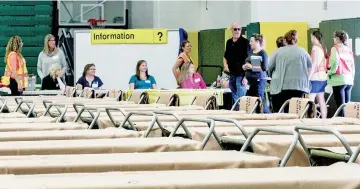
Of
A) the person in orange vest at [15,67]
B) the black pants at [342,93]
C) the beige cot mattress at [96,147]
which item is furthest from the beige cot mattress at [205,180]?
the person in orange vest at [15,67]

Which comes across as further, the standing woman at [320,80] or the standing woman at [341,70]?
the standing woman at [320,80]

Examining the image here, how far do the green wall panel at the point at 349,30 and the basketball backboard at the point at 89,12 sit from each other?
22.7ft

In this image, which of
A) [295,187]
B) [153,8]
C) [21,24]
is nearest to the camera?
[295,187]

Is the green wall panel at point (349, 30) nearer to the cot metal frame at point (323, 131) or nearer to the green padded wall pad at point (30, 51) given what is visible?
the green padded wall pad at point (30, 51)

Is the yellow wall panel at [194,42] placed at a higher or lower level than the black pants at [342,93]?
higher

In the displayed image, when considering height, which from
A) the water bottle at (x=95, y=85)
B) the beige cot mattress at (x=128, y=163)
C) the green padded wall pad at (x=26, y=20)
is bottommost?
the water bottle at (x=95, y=85)

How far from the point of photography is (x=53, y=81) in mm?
14969

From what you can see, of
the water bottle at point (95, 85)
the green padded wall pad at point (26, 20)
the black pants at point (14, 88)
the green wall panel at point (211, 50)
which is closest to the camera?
the black pants at point (14, 88)

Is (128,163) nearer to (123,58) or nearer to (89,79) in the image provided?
(89,79)

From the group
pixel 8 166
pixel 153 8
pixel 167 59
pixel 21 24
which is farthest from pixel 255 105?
pixel 21 24

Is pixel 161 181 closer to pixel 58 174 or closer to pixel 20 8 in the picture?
pixel 58 174

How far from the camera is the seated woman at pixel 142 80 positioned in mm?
13188

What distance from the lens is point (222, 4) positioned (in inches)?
728

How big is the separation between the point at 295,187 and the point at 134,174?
1.42 feet
